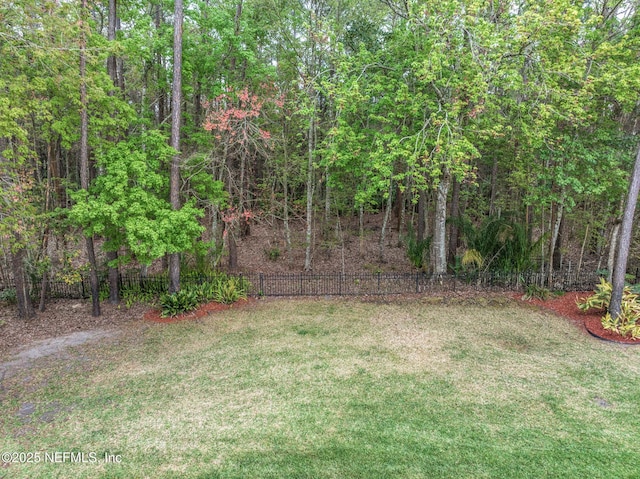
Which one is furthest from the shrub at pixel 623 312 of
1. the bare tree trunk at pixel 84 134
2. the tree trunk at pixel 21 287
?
the tree trunk at pixel 21 287

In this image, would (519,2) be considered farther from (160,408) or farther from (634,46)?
(160,408)

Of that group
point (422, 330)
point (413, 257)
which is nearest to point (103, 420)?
point (422, 330)

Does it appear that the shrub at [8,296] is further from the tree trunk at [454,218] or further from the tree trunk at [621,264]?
the tree trunk at [621,264]

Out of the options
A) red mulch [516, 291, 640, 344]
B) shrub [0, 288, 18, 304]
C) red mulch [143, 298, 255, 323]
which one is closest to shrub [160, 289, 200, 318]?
red mulch [143, 298, 255, 323]

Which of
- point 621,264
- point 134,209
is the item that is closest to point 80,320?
point 134,209

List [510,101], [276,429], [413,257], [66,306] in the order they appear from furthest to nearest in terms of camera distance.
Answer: [413,257]
[66,306]
[510,101]
[276,429]

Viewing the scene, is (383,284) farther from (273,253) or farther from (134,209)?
(134,209)

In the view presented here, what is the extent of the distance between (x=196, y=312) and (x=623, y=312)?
11.1 m

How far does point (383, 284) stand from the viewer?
12398 millimetres

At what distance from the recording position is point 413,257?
13750 millimetres

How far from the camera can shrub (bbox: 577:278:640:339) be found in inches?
324

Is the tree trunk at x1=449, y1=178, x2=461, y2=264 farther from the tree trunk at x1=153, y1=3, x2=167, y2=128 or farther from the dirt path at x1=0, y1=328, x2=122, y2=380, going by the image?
the dirt path at x1=0, y1=328, x2=122, y2=380

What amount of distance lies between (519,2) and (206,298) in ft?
41.3

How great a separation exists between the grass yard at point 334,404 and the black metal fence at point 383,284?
8.65 feet
